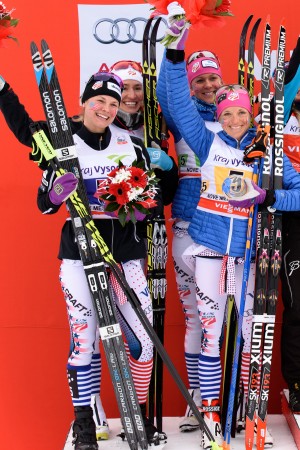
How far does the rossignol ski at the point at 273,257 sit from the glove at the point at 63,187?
88 cm

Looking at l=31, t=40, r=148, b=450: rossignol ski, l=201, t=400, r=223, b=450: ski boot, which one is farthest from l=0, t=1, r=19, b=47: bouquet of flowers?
l=201, t=400, r=223, b=450: ski boot

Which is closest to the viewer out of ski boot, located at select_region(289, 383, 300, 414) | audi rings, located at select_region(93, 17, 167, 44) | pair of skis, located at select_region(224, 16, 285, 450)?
pair of skis, located at select_region(224, 16, 285, 450)

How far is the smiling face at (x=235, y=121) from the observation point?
139 inches

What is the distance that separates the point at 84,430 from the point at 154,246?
2.80 ft

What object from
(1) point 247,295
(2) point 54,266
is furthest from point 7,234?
(1) point 247,295

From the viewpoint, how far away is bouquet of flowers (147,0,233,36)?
329cm

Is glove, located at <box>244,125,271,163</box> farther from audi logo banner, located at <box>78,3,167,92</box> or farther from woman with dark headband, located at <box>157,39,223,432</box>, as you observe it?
audi logo banner, located at <box>78,3,167,92</box>

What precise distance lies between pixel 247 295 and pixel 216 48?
157 cm

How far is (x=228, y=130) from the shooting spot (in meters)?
3.56

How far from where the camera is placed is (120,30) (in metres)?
4.45

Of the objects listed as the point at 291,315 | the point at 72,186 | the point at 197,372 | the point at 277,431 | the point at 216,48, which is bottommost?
the point at 277,431

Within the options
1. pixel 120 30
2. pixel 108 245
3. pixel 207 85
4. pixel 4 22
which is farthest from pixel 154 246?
pixel 120 30

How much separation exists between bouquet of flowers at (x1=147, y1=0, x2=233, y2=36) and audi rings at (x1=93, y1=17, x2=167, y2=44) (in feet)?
3.21

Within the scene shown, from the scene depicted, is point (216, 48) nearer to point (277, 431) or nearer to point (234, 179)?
point (234, 179)
